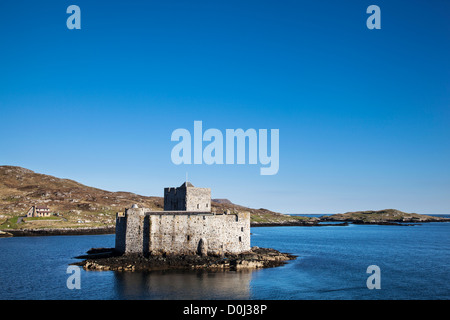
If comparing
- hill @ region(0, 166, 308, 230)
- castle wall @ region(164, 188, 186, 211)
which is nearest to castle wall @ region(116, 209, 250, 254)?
castle wall @ region(164, 188, 186, 211)

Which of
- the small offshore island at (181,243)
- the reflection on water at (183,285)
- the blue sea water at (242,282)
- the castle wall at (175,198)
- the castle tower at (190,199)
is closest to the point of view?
the reflection on water at (183,285)

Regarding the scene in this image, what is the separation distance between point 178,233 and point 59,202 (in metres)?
96.8

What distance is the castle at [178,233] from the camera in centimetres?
3997

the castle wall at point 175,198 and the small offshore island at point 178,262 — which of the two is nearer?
the small offshore island at point 178,262

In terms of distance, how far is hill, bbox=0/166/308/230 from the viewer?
9162cm

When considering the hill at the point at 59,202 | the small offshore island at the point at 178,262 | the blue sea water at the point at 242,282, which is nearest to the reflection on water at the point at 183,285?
the blue sea water at the point at 242,282

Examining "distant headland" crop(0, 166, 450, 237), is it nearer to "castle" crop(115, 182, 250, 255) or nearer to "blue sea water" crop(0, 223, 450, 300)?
"castle" crop(115, 182, 250, 255)

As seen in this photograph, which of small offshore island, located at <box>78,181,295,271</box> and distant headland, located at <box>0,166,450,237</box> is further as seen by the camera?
distant headland, located at <box>0,166,450,237</box>

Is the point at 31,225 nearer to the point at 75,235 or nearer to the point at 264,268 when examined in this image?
the point at 75,235

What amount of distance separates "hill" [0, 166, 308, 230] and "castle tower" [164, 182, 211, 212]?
2970cm

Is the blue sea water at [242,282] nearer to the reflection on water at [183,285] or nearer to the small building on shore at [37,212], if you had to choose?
the reflection on water at [183,285]

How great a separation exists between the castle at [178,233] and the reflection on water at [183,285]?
15.3 feet

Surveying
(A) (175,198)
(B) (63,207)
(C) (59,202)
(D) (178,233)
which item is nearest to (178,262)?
(D) (178,233)
